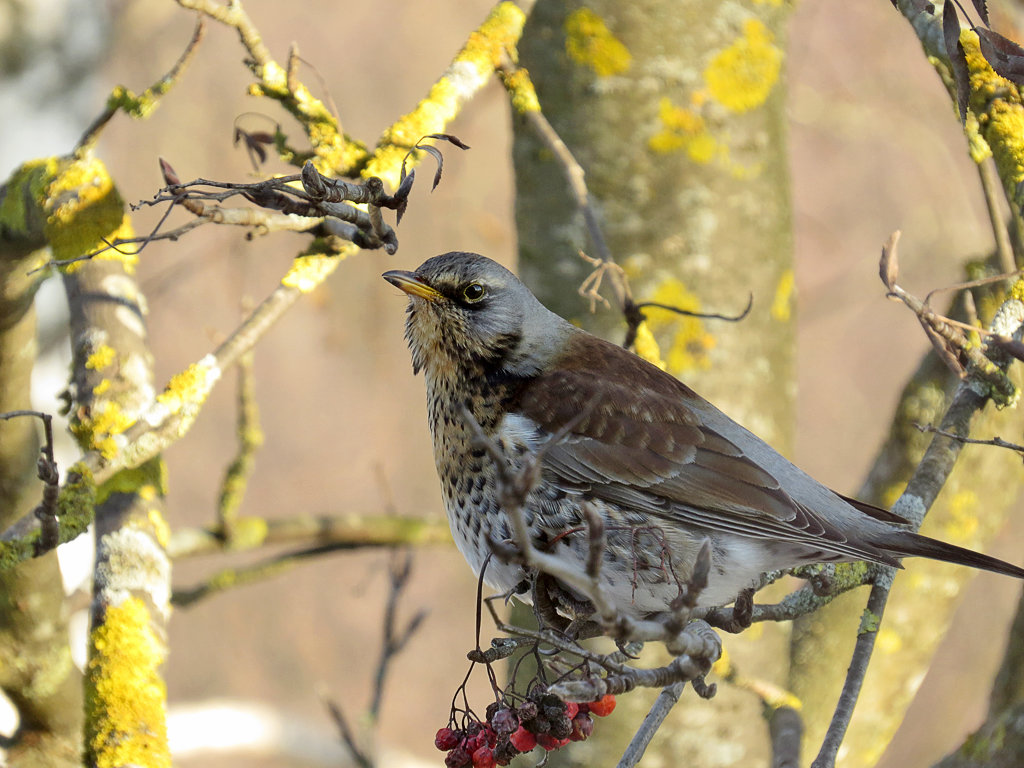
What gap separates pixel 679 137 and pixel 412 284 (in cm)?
125

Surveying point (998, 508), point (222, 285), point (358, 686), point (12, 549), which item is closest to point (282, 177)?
point (12, 549)

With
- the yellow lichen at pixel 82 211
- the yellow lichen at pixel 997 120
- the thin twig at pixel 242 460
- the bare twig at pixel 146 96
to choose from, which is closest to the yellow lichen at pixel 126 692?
the yellow lichen at pixel 82 211

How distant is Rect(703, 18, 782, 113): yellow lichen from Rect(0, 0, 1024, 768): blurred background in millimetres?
3779

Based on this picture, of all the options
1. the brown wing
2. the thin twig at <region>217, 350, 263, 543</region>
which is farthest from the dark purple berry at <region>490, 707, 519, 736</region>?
the thin twig at <region>217, 350, 263, 543</region>

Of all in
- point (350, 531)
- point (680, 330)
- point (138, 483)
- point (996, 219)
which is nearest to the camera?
point (138, 483)

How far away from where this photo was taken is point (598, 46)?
11.0ft

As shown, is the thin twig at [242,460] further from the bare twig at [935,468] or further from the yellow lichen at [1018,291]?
the yellow lichen at [1018,291]

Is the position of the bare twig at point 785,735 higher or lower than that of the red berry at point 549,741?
lower

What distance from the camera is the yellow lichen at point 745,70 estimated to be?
132 inches

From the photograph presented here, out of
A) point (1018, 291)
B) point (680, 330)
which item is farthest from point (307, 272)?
point (1018, 291)

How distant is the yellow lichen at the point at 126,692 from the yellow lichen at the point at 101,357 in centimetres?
63

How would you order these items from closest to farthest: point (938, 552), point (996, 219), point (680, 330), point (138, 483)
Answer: point (938, 552), point (138, 483), point (996, 219), point (680, 330)

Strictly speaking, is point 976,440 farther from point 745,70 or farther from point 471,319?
point 745,70

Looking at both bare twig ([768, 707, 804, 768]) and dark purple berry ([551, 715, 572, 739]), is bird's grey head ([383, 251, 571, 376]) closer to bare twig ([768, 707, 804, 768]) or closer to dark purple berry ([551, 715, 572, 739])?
dark purple berry ([551, 715, 572, 739])
